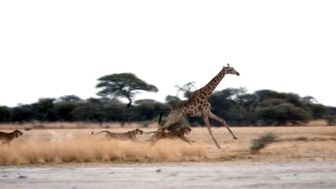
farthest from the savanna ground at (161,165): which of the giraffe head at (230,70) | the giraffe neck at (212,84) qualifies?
the giraffe head at (230,70)

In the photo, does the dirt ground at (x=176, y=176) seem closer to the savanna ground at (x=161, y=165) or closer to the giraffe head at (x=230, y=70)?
the savanna ground at (x=161, y=165)

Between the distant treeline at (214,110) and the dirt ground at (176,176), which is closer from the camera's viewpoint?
the dirt ground at (176,176)

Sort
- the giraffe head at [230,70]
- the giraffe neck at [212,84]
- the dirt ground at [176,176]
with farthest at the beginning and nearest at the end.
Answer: the giraffe head at [230,70] → the giraffe neck at [212,84] → the dirt ground at [176,176]

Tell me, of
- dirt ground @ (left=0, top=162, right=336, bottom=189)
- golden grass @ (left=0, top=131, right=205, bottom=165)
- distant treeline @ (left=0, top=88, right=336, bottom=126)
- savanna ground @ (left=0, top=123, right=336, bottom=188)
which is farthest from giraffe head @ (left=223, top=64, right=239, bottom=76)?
distant treeline @ (left=0, top=88, right=336, bottom=126)

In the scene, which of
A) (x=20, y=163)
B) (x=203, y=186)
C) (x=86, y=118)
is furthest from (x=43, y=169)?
(x=86, y=118)

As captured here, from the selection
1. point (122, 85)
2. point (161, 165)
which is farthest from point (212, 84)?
point (122, 85)

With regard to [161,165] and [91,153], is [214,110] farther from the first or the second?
[161,165]

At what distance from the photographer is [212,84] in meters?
26.1

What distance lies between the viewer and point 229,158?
1978 centimetres

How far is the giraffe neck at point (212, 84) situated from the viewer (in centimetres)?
2571

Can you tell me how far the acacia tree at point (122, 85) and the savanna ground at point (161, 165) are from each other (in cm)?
3594

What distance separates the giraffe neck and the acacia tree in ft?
112

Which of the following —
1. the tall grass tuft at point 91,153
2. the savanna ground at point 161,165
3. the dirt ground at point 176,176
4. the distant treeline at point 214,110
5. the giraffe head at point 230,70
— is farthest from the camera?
the distant treeline at point 214,110

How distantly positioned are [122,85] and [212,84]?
35.0 meters
